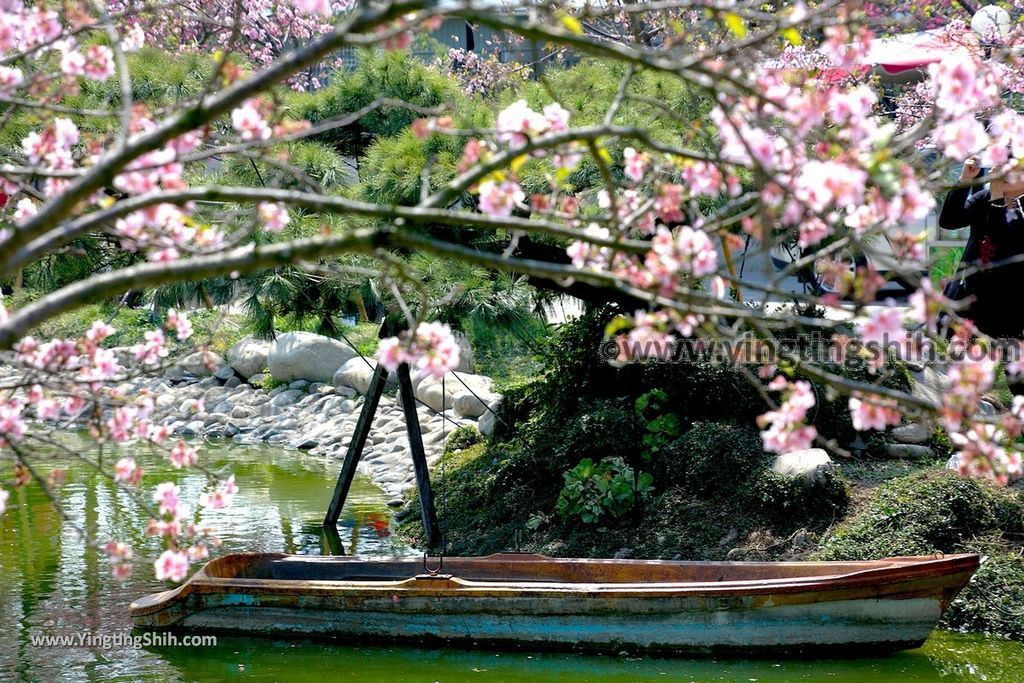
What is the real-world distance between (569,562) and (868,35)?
186 inches

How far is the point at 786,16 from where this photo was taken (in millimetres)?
3135

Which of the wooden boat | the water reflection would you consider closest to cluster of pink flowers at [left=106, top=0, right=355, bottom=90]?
the water reflection

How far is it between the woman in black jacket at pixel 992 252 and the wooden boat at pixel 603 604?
70.2 inches

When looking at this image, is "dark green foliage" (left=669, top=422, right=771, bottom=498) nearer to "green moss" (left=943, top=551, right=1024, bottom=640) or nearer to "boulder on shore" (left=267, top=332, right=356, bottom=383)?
"green moss" (left=943, top=551, right=1024, bottom=640)

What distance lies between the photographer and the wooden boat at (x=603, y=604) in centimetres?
643

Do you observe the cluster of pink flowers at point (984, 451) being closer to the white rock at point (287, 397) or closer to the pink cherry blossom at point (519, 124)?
the pink cherry blossom at point (519, 124)

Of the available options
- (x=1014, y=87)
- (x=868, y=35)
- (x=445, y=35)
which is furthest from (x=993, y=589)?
(x=445, y=35)

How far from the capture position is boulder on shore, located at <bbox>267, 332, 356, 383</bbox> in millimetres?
14969

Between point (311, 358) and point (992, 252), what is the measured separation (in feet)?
30.9

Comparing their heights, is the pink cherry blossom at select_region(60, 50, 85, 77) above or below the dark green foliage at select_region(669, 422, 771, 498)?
above

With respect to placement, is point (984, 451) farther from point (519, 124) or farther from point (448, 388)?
point (448, 388)

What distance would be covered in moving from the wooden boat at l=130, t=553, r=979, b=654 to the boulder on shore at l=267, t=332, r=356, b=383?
747 cm

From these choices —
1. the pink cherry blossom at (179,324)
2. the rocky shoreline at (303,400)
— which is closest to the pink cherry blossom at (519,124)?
the pink cherry blossom at (179,324)

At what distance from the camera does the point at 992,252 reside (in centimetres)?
736
